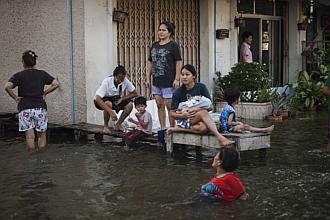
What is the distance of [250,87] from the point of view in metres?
13.0

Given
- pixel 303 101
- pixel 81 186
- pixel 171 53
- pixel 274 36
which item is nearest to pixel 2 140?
pixel 171 53

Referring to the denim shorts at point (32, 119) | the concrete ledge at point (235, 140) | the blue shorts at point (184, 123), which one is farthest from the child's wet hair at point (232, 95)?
the denim shorts at point (32, 119)

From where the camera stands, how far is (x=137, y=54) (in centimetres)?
1203

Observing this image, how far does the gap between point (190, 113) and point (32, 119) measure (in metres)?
2.34

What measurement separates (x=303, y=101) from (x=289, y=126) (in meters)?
2.90

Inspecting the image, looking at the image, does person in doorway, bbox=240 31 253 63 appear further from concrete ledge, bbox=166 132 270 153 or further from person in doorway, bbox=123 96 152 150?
concrete ledge, bbox=166 132 270 153

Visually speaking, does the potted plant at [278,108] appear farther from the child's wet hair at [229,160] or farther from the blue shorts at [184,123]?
the child's wet hair at [229,160]

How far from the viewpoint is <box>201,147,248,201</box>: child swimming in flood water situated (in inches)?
219

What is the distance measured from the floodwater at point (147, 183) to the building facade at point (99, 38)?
1610 mm

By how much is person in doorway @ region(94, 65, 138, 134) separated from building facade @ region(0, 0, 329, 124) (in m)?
1.20

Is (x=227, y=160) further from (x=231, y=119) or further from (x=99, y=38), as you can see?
(x=99, y=38)

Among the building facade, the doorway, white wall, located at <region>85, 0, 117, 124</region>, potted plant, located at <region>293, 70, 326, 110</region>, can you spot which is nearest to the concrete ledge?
white wall, located at <region>85, 0, 117, 124</region>

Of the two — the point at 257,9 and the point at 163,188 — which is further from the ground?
the point at 257,9

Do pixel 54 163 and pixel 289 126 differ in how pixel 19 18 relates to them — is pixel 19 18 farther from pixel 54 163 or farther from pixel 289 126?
pixel 289 126
